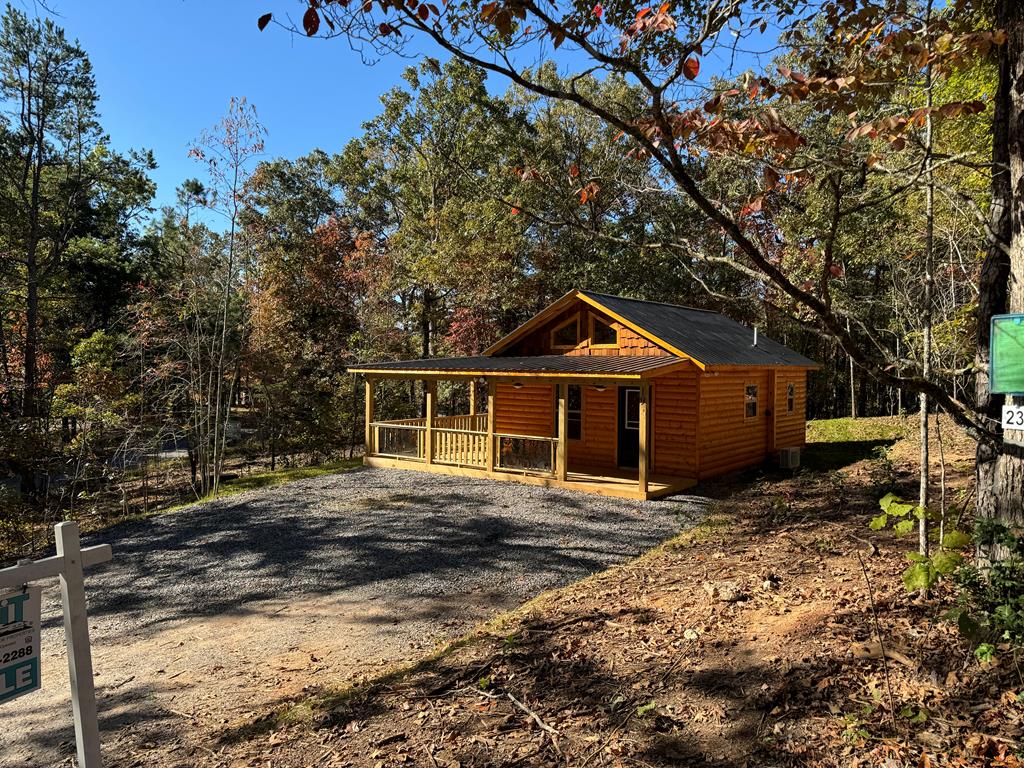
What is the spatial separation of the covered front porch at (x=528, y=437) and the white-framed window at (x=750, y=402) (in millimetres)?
2852

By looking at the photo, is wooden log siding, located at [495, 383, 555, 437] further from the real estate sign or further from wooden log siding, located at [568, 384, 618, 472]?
the real estate sign

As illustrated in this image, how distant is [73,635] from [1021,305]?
5.44 meters

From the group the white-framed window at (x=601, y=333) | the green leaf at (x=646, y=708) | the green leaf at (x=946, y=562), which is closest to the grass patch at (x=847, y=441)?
the white-framed window at (x=601, y=333)

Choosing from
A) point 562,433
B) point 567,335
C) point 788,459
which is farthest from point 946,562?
point 567,335

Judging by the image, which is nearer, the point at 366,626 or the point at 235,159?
the point at 366,626

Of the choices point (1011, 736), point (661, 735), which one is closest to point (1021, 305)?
point (1011, 736)

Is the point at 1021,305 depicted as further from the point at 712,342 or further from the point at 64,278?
the point at 64,278

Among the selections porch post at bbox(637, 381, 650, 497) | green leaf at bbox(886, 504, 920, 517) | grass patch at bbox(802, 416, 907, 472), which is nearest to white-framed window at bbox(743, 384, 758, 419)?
grass patch at bbox(802, 416, 907, 472)

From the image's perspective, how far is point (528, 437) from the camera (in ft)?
40.9

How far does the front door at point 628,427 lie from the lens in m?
13.9

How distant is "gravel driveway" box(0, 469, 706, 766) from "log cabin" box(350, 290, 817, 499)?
1.38 m

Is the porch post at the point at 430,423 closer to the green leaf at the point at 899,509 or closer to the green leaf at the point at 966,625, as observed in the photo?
the green leaf at the point at 899,509

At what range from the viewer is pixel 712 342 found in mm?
14367

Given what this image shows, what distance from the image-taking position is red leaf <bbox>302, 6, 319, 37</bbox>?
2.88 meters
